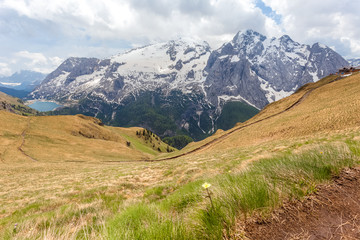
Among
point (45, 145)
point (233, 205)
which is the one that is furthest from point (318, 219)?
point (45, 145)

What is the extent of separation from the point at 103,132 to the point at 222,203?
377 feet

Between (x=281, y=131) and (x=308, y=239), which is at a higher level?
(x=308, y=239)

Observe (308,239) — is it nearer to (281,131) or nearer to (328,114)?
(281,131)

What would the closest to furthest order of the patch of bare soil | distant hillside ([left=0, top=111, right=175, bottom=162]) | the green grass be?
the patch of bare soil, the green grass, distant hillside ([left=0, top=111, right=175, bottom=162])

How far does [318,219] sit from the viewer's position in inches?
92.3

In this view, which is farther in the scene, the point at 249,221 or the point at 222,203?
the point at 222,203

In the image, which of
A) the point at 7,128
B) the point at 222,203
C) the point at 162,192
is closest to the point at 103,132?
the point at 7,128

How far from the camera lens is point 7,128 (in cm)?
6344

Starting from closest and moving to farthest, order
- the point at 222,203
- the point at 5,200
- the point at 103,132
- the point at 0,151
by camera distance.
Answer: the point at 222,203 < the point at 5,200 < the point at 0,151 < the point at 103,132

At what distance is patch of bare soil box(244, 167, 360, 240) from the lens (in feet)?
6.88

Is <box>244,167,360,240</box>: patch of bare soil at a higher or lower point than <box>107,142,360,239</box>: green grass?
lower

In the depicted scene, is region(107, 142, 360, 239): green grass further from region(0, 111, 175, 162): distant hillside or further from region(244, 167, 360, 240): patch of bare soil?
region(0, 111, 175, 162): distant hillside

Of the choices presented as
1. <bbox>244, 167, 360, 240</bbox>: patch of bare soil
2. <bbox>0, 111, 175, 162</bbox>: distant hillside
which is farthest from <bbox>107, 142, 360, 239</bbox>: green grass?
<bbox>0, 111, 175, 162</bbox>: distant hillside

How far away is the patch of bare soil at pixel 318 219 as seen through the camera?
2.10 m
